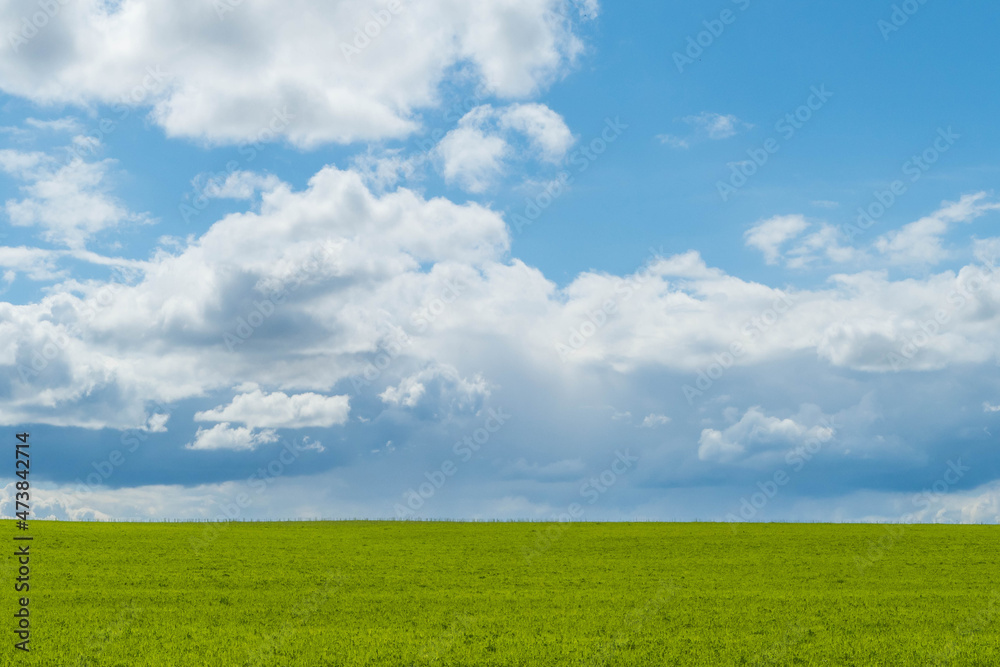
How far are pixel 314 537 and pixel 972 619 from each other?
41.9 meters

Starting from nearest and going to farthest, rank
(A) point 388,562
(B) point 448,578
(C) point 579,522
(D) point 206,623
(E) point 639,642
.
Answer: (E) point 639,642, (D) point 206,623, (B) point 448,578, (A) point 388,562, (C) point 579,522

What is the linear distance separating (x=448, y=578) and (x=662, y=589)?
402 inches

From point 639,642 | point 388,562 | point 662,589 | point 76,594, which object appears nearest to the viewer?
point 639,642

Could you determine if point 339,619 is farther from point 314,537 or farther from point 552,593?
point 314,537

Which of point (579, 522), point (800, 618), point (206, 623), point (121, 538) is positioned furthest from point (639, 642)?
point (579, 522)

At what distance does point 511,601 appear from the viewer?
29.9 metres

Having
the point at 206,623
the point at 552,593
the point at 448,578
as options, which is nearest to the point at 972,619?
the point at 552,593

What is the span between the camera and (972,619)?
87.5 feet

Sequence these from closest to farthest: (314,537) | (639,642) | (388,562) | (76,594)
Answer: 1. (639,642)
2. (76,594)
3. (388,562)
4. (314,537)

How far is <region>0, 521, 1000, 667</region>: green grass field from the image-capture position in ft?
73.2

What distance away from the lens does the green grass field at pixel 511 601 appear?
22.3m

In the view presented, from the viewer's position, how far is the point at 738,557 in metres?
44.0

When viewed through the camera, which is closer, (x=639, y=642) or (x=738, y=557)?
(x=639, y=642)

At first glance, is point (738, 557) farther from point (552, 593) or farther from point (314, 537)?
point (314, 537)
